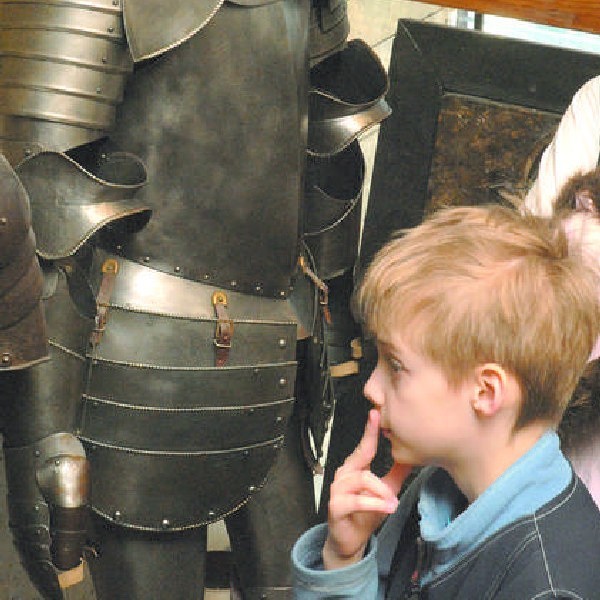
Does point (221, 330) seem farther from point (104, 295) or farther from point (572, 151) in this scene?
point (572, 151)

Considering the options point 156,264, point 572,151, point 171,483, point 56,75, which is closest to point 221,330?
point 156,264

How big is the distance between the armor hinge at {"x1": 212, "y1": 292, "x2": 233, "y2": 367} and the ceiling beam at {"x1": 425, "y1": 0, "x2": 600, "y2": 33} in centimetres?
90

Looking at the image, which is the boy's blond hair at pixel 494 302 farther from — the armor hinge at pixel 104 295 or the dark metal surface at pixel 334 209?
the dark metal surface at pixel 334 209

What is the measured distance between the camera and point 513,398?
4.54ft

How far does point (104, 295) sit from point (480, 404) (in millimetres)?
1066

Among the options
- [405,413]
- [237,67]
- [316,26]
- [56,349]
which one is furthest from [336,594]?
[316,26]

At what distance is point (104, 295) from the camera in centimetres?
233

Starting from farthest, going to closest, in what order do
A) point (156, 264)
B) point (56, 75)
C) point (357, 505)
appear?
point (156, 264)
point (56, 75)
point (357, 505)

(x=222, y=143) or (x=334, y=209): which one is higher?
(x=222, y=143)

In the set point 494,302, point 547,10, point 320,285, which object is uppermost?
point 494,302

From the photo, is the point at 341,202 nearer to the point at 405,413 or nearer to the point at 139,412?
the point at 139,412

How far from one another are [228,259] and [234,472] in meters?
0.37

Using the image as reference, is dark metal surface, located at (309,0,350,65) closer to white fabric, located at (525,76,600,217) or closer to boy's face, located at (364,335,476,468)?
white fabric, located at (525,76,600,217)

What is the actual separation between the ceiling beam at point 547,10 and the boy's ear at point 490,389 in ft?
5.61
